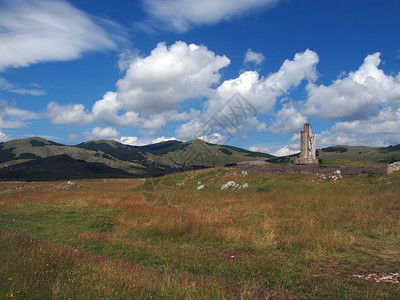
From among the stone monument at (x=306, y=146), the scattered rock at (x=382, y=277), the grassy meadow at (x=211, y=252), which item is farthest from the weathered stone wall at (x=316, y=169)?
the scattered rock at (x=382, y=277)

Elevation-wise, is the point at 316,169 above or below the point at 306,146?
below

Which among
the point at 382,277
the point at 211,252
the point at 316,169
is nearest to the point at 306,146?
the point at 316,169

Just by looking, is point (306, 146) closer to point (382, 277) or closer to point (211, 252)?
point (211, 252)

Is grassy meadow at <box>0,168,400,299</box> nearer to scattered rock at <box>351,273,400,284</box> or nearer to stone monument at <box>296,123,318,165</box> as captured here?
scattered rock at <box>351,273,400,284</box>

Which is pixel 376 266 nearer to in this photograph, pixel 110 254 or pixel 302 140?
pixel 110 254

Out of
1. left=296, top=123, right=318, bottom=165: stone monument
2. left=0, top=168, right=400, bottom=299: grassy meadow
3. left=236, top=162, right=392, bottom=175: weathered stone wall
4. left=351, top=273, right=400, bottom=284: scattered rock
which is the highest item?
left=296, top=123, right=318, bottom=165: stone monument

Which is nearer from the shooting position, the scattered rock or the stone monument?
the scattered rock

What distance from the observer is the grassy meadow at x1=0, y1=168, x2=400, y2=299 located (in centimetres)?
566

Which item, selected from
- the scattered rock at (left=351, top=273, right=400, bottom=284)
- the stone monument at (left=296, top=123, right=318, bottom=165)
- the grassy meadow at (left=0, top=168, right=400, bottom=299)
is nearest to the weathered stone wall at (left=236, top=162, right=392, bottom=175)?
the stone monument at (left=296, top=123, right=318, bottom=165)

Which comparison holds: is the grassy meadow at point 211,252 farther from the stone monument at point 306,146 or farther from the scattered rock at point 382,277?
the stone monument at point 306,146

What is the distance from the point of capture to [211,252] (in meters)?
9.30

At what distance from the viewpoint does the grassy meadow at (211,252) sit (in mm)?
5656

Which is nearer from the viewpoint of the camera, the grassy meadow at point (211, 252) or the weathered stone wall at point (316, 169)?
the grassy meadow at point (211, 252)

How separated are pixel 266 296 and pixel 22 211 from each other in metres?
17.9
